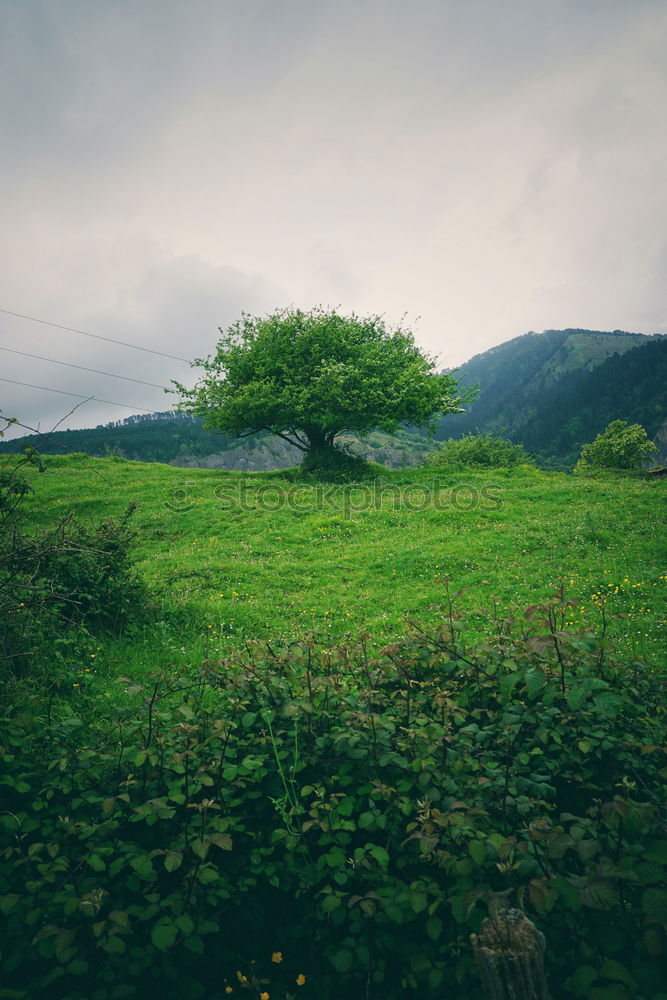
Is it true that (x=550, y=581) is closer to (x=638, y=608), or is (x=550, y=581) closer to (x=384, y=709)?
(x=638, y=608)

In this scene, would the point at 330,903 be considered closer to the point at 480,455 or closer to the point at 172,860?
the point at 172,860

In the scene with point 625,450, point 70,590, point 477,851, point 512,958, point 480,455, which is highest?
point 625,450

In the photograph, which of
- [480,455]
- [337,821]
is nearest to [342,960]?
[337,821]

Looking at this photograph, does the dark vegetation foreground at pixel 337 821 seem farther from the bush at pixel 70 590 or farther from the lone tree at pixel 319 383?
the lone tree at pixel 319 383

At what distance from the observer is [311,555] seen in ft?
54.3

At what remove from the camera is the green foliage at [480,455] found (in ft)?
124

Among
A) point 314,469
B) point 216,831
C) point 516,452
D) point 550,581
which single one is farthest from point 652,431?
point 216,831

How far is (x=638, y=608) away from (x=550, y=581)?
7.54ft

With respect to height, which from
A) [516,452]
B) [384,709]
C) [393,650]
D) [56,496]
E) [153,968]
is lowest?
[153,968]

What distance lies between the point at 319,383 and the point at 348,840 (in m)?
28.0

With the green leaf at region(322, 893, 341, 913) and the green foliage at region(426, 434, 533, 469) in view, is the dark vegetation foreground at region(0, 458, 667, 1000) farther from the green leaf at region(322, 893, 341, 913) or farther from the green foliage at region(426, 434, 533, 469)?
the green foliage at region(426, 434, 533, 469)

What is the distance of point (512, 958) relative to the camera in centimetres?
238

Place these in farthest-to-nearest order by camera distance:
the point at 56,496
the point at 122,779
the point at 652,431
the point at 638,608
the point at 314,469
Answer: the point at 652,431
the point at 314,469
the point at 56,496
the point at 638,608
the point at 122,779

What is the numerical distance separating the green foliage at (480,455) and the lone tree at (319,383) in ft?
24.2
